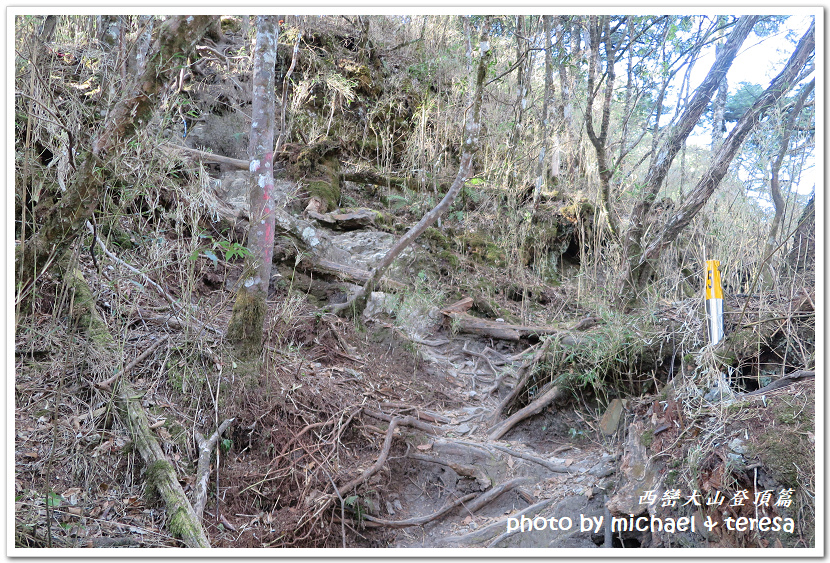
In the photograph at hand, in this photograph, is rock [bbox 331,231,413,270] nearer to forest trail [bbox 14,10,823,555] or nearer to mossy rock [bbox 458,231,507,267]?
forest trail [bbox 14,10,823,555]

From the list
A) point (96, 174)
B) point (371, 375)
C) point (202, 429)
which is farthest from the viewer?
point (371, 375)

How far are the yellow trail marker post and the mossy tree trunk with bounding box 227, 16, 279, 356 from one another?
2.51 metres

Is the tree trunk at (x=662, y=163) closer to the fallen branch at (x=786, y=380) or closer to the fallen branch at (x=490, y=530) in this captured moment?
the fallen branch at (x=786, y=380)

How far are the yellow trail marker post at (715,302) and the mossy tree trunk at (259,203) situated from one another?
2506 mm

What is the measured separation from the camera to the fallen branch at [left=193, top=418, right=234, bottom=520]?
229 centimetres

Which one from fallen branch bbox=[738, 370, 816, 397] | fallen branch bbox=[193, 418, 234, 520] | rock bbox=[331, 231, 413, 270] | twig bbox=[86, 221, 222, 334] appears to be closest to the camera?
fallen branch bbox=[193, 418, 234, 520]

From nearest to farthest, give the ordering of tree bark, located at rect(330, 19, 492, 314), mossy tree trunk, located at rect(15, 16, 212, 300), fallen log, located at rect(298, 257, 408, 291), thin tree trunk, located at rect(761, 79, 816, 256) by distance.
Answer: mossy tree trunk, located at rect(15, 16, 212, 300)
thin tree trunk, located at rect(761, 79, 816, 256)
tree bark, located at rect(330, 19, 492, 314)
fallen log, located at rect(298, 257, 408, 291)

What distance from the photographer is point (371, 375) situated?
3.88m

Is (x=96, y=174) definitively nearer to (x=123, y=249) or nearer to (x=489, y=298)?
(x=123, y=249)

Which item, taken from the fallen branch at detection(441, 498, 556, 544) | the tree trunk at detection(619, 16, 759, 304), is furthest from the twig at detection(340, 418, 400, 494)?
the tree trunk at detection(619, 16, 759, 304)

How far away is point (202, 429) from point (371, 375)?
146cm

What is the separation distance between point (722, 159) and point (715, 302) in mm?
1402

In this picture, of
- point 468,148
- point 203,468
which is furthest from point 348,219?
point 203,468

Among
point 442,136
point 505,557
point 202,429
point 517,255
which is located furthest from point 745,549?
point 442,136
